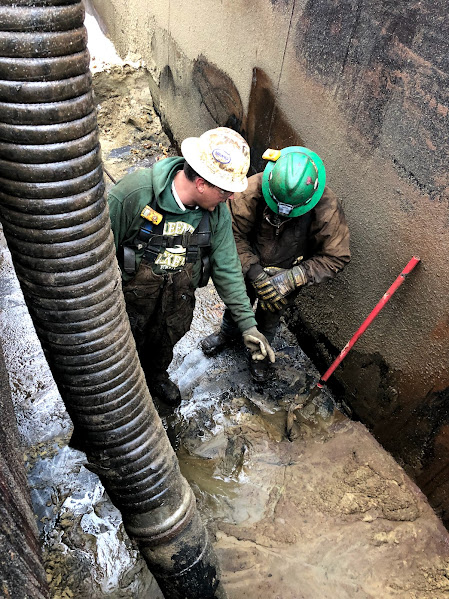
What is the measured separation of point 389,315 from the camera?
3699mm

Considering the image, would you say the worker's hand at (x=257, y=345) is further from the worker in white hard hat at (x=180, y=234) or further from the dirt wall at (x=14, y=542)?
the dirt wall at (x=14, y=542)

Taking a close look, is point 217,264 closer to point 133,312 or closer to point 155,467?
point 133,312

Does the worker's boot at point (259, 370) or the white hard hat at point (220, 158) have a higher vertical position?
the white hard hat at point (220, 158)

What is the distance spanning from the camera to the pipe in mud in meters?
1.46

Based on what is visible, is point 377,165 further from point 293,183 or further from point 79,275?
point 79,275

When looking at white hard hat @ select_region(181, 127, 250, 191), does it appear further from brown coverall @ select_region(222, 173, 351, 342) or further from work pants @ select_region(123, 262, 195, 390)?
brown coverall @ select_region(222, 173, 351, 342)

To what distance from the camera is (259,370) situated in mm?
4363

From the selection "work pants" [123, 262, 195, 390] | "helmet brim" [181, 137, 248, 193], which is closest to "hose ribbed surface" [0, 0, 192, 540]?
"helmet brim" [181, 137, 248, 193]

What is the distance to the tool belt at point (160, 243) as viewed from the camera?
9.68ft

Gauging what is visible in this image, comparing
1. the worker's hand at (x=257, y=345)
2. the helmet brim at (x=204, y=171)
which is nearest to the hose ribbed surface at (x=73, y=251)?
the helmet brim at (x=204, y=171)

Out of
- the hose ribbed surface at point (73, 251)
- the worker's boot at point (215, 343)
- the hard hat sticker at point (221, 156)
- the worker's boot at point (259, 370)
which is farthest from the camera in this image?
the worker's boot at point (215, 343)

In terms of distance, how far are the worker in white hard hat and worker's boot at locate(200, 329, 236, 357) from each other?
3.53 ft

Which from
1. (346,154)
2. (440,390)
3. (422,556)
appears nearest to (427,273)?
(440,390)

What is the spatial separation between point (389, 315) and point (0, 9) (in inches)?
126
